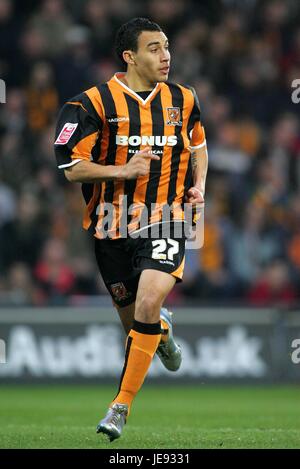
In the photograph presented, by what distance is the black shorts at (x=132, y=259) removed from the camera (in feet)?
22.5

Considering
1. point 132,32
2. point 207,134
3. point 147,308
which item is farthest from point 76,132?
point 207,134

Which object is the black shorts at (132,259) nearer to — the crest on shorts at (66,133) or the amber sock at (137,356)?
the amber sock at (137,356)

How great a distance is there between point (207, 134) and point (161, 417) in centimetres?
617

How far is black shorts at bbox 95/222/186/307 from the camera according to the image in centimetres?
687

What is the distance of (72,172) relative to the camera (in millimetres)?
6957

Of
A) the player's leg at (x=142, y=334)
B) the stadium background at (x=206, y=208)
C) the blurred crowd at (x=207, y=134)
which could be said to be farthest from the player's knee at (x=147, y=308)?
the blurred crowd at (x=207, y=134)

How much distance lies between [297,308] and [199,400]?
7.62 ft

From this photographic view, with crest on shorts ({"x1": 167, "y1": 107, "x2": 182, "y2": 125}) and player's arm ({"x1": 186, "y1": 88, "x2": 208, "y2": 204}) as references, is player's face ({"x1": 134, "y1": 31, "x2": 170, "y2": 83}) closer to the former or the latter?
crest on shorts ({"x1": 167, "y1": 107, "x2": 182, "y2": 125})

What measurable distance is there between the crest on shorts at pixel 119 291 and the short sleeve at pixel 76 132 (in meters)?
0.82

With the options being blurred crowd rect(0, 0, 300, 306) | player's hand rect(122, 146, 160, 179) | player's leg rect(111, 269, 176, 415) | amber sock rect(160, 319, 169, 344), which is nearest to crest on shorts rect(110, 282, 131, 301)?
amber sock rect(160, 319, 169, 344)

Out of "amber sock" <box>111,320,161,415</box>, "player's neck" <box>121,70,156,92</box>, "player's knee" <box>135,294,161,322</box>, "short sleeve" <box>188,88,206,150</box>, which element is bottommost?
"amber sock" <box>111,320,161,415</box>

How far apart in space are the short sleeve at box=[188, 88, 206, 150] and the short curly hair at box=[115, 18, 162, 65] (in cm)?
49

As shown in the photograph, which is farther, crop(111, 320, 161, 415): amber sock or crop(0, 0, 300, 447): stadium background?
crop(0, 0, 300, 447): stadium background
